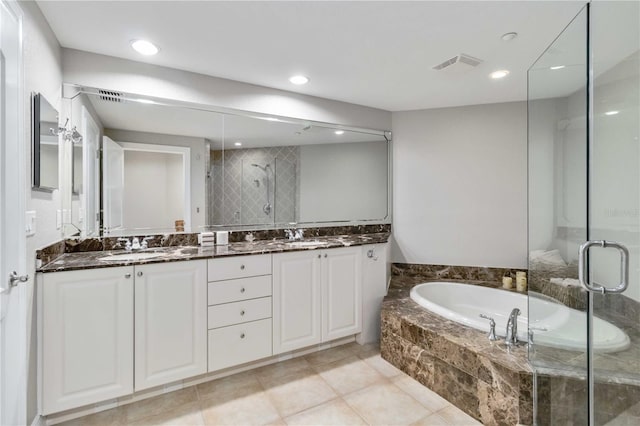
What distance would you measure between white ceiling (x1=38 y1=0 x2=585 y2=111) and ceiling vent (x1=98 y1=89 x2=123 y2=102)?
0.25m

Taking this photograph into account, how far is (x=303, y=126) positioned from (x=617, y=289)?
2411mm

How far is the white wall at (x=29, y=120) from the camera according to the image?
1.42m

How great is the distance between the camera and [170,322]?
1.87 metres

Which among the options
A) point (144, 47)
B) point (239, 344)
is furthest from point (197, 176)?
point (239, 344)

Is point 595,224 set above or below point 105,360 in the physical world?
above

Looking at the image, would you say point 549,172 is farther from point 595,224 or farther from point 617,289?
point 617,289

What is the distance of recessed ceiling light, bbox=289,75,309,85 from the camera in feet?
7.84

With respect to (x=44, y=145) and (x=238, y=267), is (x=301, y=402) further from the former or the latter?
(x=44, y=145)

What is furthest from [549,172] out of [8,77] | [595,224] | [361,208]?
[8,77]

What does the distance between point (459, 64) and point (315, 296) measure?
2036 mm

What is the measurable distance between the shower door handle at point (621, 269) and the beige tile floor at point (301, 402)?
3.31 ft

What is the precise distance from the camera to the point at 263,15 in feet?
5.34

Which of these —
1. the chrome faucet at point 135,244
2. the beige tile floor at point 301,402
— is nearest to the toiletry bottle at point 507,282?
the beige tile floor at point 301,402

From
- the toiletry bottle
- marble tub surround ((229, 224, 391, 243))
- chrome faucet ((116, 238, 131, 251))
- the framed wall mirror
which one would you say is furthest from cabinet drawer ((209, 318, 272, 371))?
the toiletry bottle
